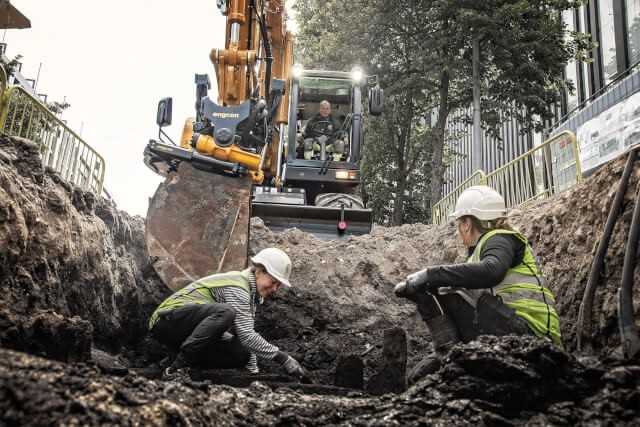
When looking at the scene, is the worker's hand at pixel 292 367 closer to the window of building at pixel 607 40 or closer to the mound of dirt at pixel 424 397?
the mound of dirt at pixel 424 397

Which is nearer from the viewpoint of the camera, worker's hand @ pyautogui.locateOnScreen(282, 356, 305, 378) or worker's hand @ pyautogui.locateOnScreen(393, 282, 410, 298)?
worker's hand @ pyautogui.locateOnScreen(393, 282, 410, 298)

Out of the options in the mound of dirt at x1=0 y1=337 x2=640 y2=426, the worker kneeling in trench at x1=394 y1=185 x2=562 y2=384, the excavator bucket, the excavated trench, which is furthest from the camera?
the excavator bucket

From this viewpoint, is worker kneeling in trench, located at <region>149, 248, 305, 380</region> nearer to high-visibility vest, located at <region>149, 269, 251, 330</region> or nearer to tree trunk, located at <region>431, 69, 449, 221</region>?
high-visibility vest, located at <region>149, 269, 251, 330</region>

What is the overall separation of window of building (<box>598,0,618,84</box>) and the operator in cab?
585 inches

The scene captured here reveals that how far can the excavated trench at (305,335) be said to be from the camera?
2.23 meters

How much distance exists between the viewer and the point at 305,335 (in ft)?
23.4

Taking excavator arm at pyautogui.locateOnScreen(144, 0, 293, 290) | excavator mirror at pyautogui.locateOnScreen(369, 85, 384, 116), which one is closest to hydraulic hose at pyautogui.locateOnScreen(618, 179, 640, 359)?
excavator arm at pyautogui.locateOnScreen(144, 0, 293, 290)

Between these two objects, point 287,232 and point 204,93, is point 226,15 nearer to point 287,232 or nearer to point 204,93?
point 204,93

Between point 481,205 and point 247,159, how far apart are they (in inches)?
148

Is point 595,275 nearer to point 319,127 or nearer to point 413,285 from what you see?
point 413,285

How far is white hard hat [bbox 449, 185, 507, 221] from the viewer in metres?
4.30

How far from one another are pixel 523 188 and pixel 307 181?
11.8 feet

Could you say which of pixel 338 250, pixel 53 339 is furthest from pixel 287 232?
pixel 53 339

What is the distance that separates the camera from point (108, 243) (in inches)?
254
